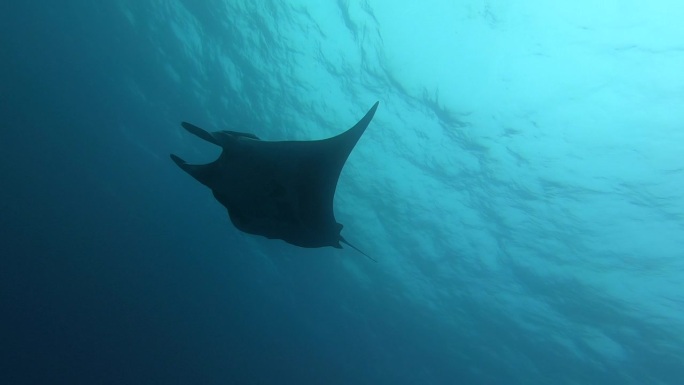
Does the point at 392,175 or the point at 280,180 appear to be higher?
the point at 392,175

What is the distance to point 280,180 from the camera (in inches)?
191

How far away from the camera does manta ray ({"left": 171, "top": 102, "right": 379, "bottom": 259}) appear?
4555 mm

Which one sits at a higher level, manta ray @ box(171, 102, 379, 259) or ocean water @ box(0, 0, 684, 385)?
ocean water @ box(0, 0, 684, 385)

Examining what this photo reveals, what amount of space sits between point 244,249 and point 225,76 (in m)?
15.7

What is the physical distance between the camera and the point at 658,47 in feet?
26.9

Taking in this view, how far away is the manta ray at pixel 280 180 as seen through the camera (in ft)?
14.9

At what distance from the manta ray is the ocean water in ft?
22.5

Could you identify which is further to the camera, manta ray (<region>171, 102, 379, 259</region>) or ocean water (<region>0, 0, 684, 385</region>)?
ocean water (<region>0, 0, 684, 385</region>)

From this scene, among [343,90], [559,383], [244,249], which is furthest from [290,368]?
[343,90]

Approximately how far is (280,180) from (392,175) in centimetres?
1136

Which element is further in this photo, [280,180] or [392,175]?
[392,175]

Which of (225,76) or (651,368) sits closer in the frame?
(225,76)

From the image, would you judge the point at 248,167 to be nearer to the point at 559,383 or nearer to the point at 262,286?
the point at 559,383

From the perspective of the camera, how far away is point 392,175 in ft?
52.2
